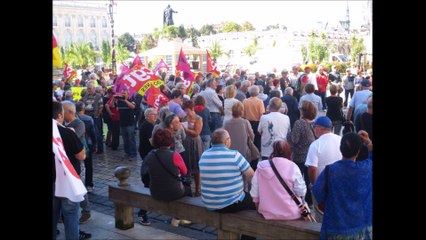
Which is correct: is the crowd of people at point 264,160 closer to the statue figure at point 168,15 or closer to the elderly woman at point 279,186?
the elderly woman at point 279,186

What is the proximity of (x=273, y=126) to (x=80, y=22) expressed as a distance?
338 ft

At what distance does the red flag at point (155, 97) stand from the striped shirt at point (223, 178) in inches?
168

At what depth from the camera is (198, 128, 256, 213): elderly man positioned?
4.85 meters

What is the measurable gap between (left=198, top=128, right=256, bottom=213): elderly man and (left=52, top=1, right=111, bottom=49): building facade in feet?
324

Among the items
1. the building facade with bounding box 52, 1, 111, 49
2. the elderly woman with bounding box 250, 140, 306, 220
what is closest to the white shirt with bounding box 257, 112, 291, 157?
the elderly woman with bounding box 250, 140, 306, 220

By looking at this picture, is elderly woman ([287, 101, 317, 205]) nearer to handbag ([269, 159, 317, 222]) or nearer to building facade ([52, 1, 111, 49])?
handbag ([269, 159, 317, 222])

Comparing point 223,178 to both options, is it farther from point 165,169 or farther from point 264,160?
point 165,169

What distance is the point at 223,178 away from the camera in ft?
15.9

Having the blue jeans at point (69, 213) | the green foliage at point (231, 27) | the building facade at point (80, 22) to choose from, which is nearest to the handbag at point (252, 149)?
the blue jeans at point (69, 213)

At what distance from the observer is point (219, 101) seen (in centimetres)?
1009

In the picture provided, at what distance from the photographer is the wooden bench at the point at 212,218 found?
4.37m

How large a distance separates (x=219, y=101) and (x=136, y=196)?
15.1 feet
